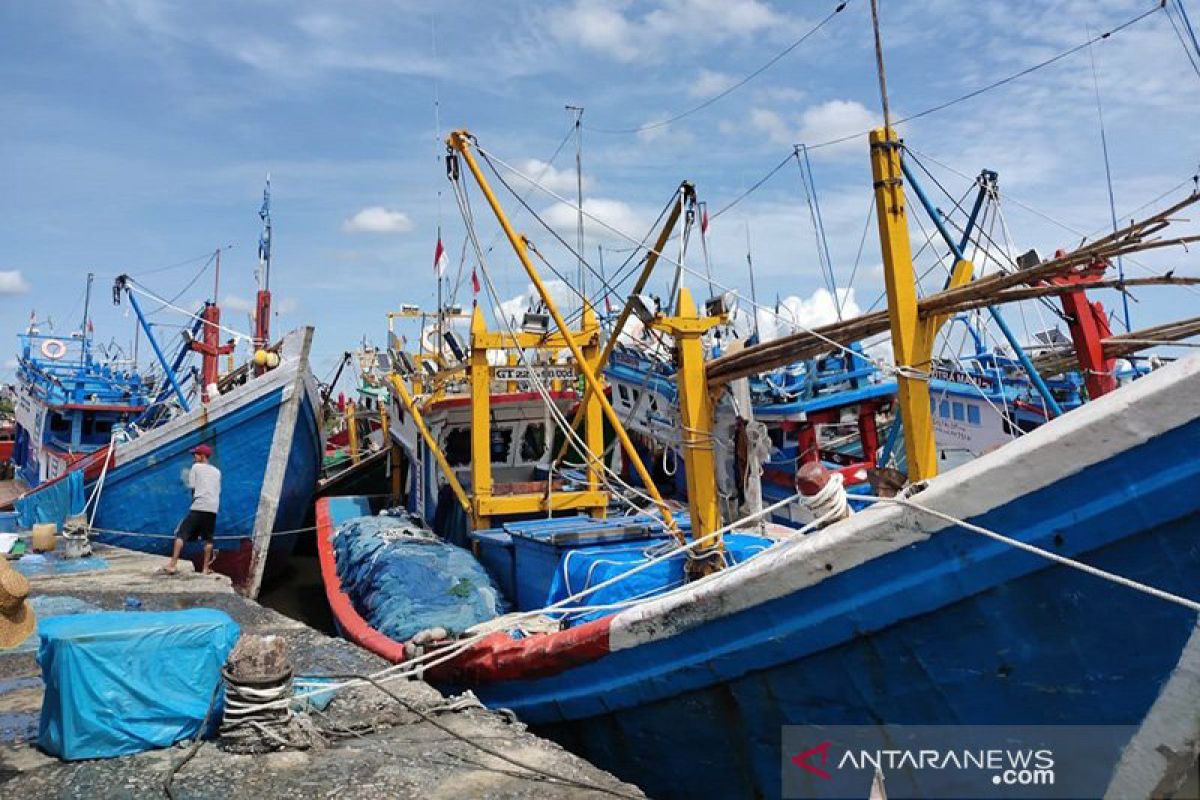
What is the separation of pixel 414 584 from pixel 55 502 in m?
7.21

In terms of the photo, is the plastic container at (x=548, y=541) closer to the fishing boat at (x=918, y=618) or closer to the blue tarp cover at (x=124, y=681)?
the fishing boat at (x=918, y=618)

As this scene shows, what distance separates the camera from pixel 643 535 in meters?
8.41

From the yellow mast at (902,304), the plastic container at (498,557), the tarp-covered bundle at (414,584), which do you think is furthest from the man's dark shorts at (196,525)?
the yellow mast at (902,304)

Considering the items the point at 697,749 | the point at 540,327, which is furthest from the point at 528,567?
the point at 697,749

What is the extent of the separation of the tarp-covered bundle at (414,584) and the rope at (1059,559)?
4.21 meters

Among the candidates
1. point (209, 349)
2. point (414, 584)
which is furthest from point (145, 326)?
point (414, 584)

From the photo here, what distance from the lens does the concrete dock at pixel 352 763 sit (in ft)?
12.5

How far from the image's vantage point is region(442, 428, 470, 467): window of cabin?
12.5 metres

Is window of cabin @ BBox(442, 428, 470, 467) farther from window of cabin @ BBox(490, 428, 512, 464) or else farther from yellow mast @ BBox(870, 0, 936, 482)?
yellow mast @ BBox(870, 0, 936, 482)

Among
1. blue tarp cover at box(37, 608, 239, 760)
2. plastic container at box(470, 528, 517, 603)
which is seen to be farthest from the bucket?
blue tarp cover at box(37, 608, 239, 760)

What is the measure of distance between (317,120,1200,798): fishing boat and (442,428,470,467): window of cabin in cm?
644

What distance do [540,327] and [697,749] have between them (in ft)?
21.2

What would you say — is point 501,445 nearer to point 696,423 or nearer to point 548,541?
point 548,541

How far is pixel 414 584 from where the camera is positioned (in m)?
8.41
